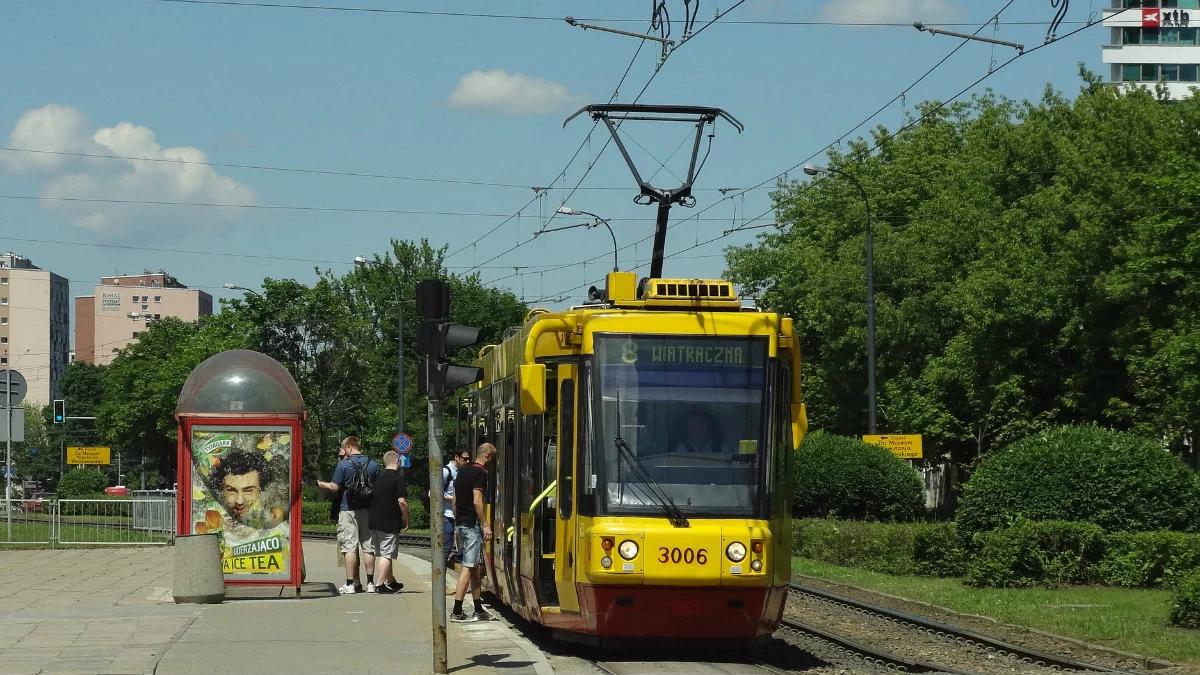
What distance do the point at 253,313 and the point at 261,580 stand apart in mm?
60278

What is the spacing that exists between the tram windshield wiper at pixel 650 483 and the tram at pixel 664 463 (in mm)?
11

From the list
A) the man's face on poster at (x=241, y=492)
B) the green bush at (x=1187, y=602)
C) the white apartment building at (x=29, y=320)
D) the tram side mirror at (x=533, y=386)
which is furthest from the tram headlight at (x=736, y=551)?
the white apartment building at (x=29, y=320)

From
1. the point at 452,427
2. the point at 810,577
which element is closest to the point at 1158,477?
the point at 810,577

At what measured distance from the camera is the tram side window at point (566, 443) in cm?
1371

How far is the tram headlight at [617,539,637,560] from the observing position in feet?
43.1

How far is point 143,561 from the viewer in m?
27.5

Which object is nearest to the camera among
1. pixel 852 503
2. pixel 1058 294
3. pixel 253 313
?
pixel 852 503

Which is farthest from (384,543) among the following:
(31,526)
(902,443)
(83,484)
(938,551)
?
(83,484)

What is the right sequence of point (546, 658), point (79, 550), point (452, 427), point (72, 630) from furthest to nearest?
1. point (452, 427)
2. point (79, 550)
3. point (72, 630)
4. point (546, 658)

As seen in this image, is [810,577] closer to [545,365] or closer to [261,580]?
[261,580]

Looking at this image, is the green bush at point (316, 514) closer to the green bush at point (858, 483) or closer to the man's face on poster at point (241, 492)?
the green bush at point (858, 483)

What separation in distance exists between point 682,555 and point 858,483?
21425mm

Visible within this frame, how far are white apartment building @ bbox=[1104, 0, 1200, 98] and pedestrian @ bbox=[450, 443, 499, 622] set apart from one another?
3277 inches

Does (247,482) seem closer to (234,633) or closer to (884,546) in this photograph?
(234,633)
